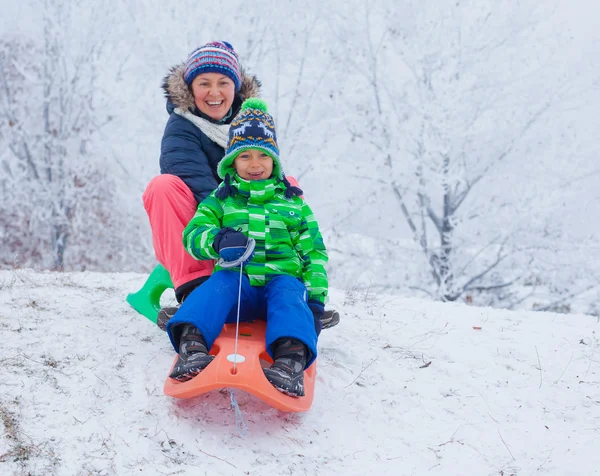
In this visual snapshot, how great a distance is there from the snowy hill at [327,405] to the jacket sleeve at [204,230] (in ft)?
1.79

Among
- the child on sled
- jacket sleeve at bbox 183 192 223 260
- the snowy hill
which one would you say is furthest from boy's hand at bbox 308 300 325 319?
jacket sleeve at bbox 183 192 223 260

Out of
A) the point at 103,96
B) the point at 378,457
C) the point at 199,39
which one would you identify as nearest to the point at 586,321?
the point at 378,457

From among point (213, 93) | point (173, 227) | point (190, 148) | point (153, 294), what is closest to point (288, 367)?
point (173, 227)

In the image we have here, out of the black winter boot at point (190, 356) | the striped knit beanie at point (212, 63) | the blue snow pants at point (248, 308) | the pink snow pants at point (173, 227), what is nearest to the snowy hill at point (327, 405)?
the black winter boot at point (190, 356)

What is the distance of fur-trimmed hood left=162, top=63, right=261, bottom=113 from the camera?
286cm

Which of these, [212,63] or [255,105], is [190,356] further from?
[212,63]

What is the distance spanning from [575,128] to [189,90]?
6218 millimetres

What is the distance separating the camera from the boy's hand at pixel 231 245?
2.11 metres

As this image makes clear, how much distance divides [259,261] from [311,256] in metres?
0.24

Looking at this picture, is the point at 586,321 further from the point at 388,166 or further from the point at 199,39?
the point at 199,39

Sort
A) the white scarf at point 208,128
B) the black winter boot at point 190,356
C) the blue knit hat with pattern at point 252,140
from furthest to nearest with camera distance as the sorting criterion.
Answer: the white scarf at point 208,128
the blue knit hat with pattern at point 252,140
the black winter boot at point 190,356

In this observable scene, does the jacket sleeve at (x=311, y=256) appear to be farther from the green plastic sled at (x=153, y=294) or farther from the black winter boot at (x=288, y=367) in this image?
the green plastic sled at (x=153, y=294)

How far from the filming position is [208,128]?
2842 mm

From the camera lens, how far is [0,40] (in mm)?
10023
